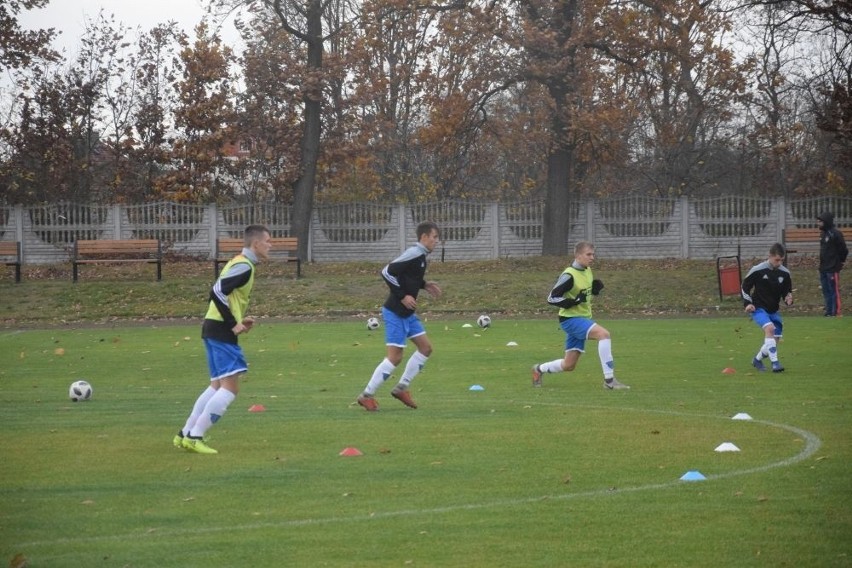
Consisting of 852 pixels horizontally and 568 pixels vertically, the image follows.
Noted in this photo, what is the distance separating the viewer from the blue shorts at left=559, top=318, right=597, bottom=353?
50.3 ft

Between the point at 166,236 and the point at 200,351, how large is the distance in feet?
66.6

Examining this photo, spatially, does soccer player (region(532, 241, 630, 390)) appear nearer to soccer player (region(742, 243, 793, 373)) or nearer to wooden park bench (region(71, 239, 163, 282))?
soccer player (region(742, 243, 793, 373))

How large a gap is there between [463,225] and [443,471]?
32.1 meters

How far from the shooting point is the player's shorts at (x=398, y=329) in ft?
44.2

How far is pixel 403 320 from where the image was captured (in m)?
13.6

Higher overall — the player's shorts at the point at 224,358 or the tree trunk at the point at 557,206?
the tree trunk at the point at 557,206

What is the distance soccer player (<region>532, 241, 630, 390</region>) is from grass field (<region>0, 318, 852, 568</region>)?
0.36 m

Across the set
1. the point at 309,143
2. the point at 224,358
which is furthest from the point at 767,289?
the point at 309,143

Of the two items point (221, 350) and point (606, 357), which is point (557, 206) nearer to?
point (606, 357)

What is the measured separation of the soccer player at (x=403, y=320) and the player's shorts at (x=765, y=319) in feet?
18.4

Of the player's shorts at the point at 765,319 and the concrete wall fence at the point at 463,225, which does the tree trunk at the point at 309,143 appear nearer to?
the concrete wall fence at the point at 463,225

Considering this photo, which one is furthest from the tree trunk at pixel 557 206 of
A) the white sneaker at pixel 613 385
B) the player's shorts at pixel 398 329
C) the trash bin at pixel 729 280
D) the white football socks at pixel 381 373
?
the white football socks at pixel 381 373

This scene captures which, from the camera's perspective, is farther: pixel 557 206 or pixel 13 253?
pixel 557 206

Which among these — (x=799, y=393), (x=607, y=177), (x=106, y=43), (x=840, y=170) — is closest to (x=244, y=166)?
(x=106, y=43)
